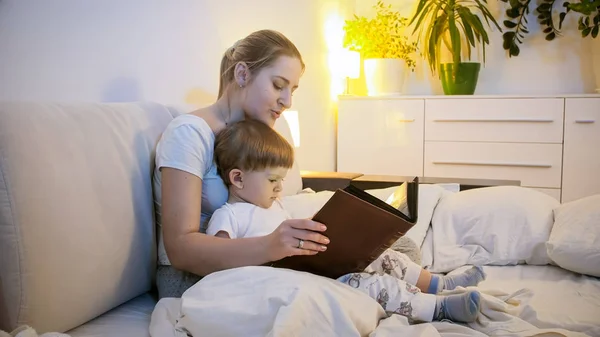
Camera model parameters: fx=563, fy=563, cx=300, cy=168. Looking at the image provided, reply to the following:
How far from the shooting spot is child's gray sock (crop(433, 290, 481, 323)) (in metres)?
1.16

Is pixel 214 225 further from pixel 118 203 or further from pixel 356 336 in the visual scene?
pixel 356 336

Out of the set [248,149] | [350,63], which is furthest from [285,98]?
[350,63]

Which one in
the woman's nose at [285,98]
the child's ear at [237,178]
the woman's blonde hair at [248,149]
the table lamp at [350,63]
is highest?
the table lamp at [350,63]

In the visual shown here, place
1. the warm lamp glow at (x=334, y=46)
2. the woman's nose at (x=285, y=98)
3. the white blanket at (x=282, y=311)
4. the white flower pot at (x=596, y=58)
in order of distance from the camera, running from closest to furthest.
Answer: the white blanket at (x=282, y=311) → the woman's nose at (x=285, y=98) → the white flower pot at (x=596, y=58) → the warm lamp glow at (x=334, y=46)

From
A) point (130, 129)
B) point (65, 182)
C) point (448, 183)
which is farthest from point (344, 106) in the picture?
point (65, 182)

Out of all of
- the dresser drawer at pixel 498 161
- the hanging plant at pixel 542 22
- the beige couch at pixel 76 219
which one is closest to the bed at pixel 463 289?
the beige couch at pixel 76 219

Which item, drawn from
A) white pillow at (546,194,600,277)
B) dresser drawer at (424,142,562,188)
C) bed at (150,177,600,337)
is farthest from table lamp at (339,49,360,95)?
white pillow at (546,194,600,277)

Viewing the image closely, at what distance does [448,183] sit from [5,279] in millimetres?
1733

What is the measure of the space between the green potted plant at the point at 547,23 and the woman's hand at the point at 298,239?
123 inches

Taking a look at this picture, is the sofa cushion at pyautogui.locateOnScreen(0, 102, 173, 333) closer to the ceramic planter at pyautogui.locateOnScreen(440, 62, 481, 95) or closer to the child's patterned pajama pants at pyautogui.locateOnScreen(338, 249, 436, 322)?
the child's patterned pajama pants at pyautogui.locateOnScreen(338, 249, 436, 322)

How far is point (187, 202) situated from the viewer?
1211 mm

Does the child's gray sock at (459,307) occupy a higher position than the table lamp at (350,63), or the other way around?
the table lamp at (350,63)

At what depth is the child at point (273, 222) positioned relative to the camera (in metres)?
1.18

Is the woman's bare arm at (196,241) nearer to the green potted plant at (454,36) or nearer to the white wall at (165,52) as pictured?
the white wall at (165,52)
